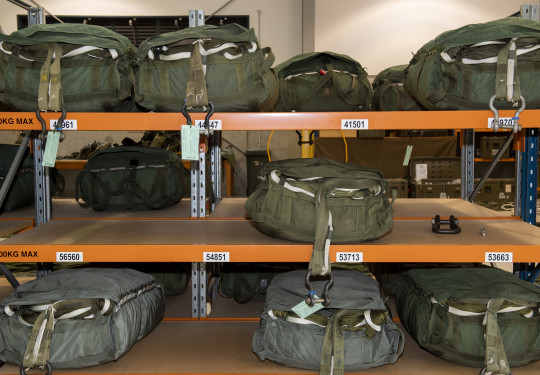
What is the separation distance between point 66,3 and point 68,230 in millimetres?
8601

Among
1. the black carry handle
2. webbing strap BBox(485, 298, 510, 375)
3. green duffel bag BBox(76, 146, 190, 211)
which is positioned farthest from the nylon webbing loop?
webbing strap BBox(485, 298, 510, 375)

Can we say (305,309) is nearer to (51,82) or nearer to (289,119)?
(289,119)

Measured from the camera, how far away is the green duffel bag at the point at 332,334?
2.19m

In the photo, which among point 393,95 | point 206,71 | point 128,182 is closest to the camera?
point 206,71

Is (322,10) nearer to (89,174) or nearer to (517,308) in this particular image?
(89,174)

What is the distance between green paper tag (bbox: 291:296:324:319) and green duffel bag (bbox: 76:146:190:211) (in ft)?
4.57

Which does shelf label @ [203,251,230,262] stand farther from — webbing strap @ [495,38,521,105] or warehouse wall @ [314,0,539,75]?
warehouse wall @ [314,0,539,75]

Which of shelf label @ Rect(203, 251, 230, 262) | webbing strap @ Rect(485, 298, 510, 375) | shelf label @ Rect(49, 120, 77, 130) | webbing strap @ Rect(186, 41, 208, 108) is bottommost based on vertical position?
webbing strap @ Rect(485, 298, 510, 375)

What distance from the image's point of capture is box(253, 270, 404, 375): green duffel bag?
7.20ft

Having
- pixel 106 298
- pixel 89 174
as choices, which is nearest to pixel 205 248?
pixel 106 298

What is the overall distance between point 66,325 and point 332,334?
1.19 m

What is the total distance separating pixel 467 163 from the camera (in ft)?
11.2

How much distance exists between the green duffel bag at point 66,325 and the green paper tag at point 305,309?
799mm

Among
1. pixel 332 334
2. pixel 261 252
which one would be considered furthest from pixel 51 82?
pixel 332 334
